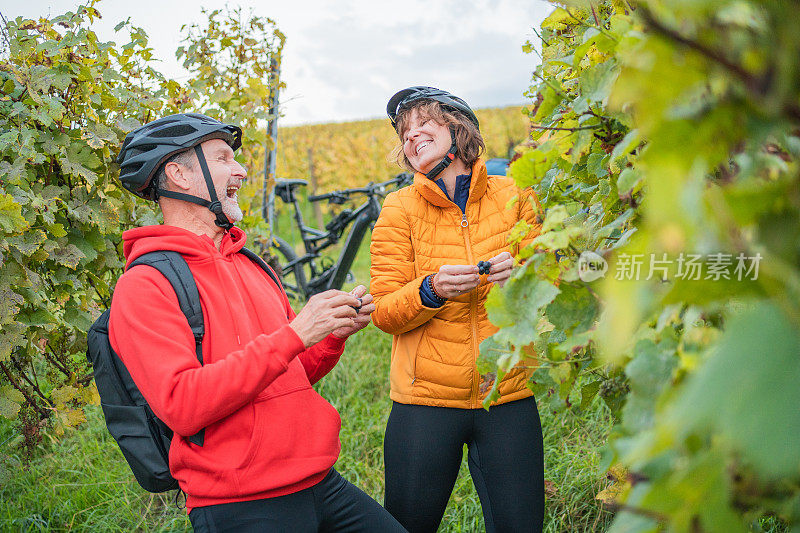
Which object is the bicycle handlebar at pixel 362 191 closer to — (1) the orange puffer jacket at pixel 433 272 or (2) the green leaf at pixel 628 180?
(1) the orange puffer jacket at pixel 433 272

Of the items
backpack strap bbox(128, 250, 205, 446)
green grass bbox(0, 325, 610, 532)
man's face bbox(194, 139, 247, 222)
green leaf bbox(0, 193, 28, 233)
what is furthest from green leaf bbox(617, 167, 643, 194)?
green leaf bbox(0, 193, 28, 233)

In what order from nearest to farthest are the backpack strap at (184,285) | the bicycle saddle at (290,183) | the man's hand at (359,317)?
1. the backpack strap at (184,285)
2. the man's hand at (359,317)
3. the bicycle saddle at (290,183)

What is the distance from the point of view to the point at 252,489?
5.68 ft

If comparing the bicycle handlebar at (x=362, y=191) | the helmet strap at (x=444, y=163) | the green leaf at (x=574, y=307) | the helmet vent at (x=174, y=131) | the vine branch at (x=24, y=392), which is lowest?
the vine branch at (x=24, y=392)

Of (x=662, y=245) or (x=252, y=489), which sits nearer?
(x=662, y=245)

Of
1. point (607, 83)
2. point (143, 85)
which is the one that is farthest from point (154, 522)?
point (607, 83)

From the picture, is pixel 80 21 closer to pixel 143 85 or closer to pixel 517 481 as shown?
pixel 143 85

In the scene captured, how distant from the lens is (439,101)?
7.91 ft

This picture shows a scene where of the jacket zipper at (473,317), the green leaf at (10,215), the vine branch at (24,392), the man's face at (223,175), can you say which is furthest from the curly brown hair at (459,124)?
the vine branch at (24,392)

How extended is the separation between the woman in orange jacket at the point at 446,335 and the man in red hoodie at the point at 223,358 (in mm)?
208

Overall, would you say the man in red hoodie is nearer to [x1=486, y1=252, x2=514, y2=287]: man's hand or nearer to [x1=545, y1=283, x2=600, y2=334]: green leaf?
[x1=486, y1=252, x2=514, y2=287]: man's hand

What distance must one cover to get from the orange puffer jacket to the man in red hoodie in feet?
0.69

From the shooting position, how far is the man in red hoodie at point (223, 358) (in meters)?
1.68

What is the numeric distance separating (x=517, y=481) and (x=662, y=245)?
1961 millimetres
